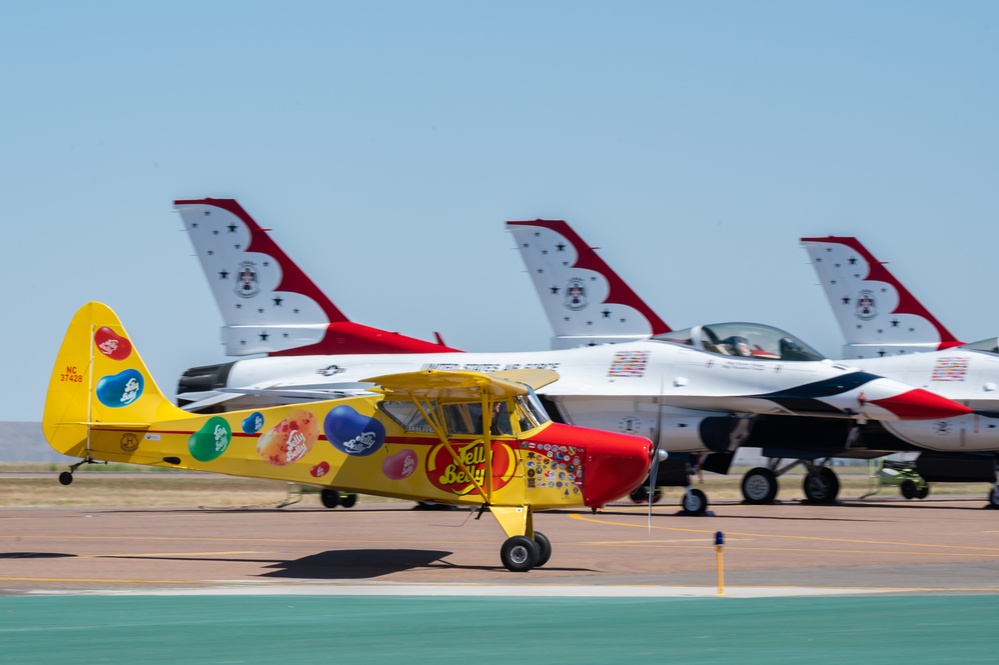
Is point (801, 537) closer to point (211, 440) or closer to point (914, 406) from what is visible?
point (914, 406)

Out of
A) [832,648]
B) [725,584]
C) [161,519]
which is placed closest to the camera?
[832,648]

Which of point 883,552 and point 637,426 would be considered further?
point 637,426

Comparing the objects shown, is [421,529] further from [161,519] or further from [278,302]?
[278,302]

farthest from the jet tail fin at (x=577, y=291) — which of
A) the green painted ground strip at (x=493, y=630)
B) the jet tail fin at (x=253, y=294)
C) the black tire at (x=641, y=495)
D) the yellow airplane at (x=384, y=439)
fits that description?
the green painted ground strip at (x=493, y=630)

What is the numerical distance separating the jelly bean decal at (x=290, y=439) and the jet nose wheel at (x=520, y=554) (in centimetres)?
305

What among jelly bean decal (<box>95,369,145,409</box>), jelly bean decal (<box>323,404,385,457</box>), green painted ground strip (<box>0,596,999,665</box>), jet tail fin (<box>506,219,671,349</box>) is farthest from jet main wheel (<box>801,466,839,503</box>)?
green painted ground strip (<box>0,596,999,665</box>)

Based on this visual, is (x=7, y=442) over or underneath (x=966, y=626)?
underneath

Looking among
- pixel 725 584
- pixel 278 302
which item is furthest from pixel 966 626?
pixel 278 302

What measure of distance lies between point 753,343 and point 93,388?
15130 mm

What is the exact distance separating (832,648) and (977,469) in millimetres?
22831

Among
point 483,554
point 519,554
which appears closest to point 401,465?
point 483,554

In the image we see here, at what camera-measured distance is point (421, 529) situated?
21.5m

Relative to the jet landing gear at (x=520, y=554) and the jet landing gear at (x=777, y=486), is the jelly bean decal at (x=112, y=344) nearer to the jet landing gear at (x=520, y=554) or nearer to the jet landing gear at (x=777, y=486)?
the jet landing gear at (x=520, y=554)

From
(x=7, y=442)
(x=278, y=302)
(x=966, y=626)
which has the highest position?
(x=278, y=302)
